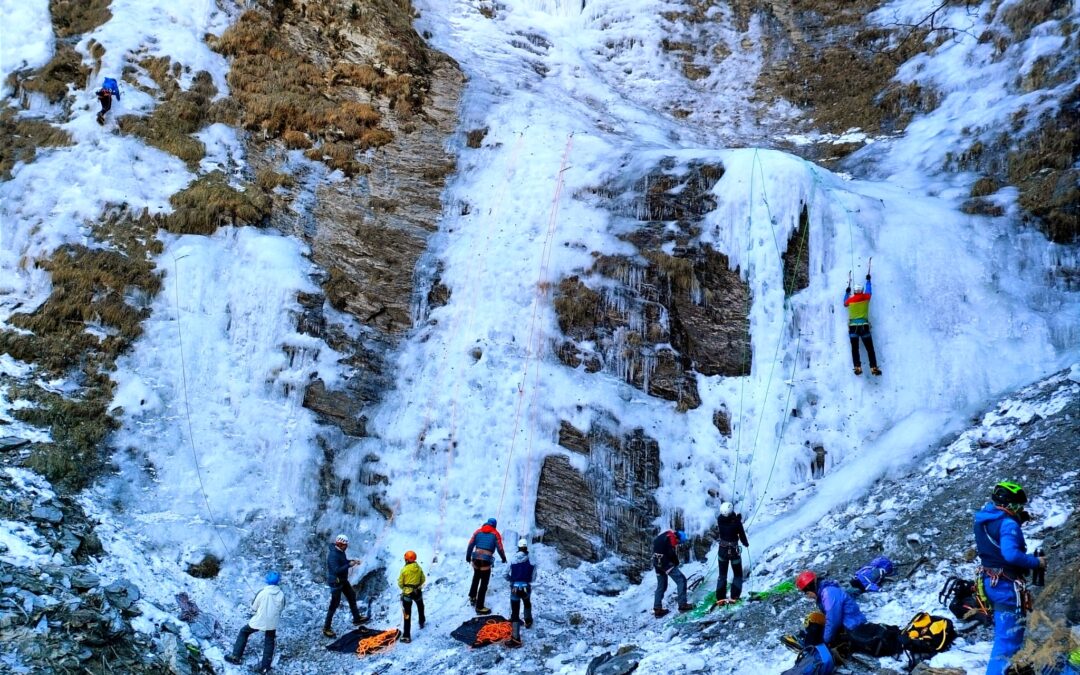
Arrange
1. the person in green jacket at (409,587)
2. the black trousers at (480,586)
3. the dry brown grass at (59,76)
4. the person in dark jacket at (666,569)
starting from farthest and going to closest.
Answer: the dry brown grass at (59,76) → the black trousers at (480,586) → the person in green jacket at (409,587) → the person in dark jacket at (666,569)

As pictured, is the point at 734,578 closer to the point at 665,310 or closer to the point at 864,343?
the point at 864,343

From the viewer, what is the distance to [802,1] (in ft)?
78.4

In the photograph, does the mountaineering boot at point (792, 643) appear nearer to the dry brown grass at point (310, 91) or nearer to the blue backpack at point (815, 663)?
the blue backpack at point (815, 663)

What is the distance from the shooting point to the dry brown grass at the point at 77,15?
59.6 feet

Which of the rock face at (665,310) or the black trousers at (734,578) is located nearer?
the black trousers at (734,578)

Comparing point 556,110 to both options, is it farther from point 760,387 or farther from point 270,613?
point 270,613

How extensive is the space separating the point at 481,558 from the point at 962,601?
6.25m

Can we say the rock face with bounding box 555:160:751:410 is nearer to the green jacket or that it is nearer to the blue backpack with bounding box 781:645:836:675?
the green jacket

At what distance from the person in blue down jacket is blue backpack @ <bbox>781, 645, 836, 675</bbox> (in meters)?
0.18

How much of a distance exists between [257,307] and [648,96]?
13.2 m

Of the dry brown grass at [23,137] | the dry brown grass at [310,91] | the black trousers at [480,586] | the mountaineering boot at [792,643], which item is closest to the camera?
the mountaineering boot at [792,643]

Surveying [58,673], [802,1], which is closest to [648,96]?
[802,1]

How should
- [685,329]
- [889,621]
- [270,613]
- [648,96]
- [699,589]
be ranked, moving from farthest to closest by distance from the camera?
[648,96], [685,329], [699,589], [270,613], [889,621]

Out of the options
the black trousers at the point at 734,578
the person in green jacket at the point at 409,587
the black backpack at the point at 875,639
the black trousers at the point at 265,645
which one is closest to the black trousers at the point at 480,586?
the person in green jacket at the point at 409,587
